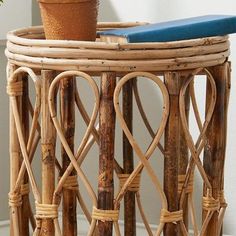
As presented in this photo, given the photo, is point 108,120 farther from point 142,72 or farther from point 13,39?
point 13,39

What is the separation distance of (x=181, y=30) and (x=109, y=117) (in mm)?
174

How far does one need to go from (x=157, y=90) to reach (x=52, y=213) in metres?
0.63

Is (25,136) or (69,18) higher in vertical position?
(69,18)

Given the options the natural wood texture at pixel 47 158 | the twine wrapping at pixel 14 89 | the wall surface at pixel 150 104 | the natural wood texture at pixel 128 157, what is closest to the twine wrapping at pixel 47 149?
the natural wood texture at pixel 47 158

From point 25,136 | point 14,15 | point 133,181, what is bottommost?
point 133,181

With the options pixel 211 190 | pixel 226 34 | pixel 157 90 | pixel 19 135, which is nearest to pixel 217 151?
pixel 211 190

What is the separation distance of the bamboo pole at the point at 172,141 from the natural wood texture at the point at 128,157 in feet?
0.83

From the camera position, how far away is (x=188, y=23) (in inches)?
46.9

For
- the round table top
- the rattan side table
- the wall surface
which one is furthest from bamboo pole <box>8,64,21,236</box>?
the wall surface

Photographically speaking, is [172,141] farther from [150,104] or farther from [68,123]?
[150,104]

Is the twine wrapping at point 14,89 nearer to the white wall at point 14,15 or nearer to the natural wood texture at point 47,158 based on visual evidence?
the natural wood texture at point 47,158

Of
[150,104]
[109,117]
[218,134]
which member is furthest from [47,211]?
[150,104]

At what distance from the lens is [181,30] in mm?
1172

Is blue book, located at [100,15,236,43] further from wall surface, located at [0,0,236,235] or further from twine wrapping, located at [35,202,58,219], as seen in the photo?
wall surface, located at [0,0,236,235]
